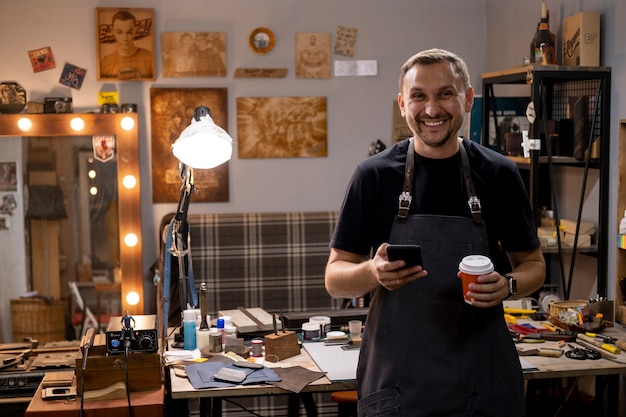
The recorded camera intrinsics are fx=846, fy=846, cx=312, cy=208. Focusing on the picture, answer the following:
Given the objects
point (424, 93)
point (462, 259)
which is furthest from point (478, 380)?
point (424, 93)

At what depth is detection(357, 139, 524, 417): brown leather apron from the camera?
247 centimetres

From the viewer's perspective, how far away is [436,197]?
254 cm

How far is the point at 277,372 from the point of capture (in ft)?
10.7

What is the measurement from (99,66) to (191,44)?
0.57m

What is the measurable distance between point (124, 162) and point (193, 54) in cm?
79

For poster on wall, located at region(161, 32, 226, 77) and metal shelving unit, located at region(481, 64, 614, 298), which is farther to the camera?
poster on wall, located at region(161, 32, 226, 77)

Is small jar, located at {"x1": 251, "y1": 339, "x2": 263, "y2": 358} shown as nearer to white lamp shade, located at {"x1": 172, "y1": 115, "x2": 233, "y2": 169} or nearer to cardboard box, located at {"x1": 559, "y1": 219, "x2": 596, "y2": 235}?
white lamp shade, located at {"x1": 172, "y1": 115, "x2": 233, "y2": 169}

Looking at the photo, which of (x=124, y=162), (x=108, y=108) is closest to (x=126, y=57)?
(x=108, y=108)

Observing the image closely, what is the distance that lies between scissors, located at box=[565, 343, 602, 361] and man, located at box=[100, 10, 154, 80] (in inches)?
118

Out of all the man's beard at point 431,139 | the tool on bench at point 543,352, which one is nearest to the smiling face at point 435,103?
the man's beard at point 431,139

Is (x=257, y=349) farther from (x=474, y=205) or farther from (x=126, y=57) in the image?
(x=126, y=57)

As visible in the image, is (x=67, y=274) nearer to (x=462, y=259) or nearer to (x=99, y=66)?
(x=99, y=66)

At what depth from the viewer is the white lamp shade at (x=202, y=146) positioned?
3.46m

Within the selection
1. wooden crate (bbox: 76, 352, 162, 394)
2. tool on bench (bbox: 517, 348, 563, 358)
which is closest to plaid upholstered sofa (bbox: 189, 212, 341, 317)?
wooden crate (bbox: 76, 352, 162, 394)
